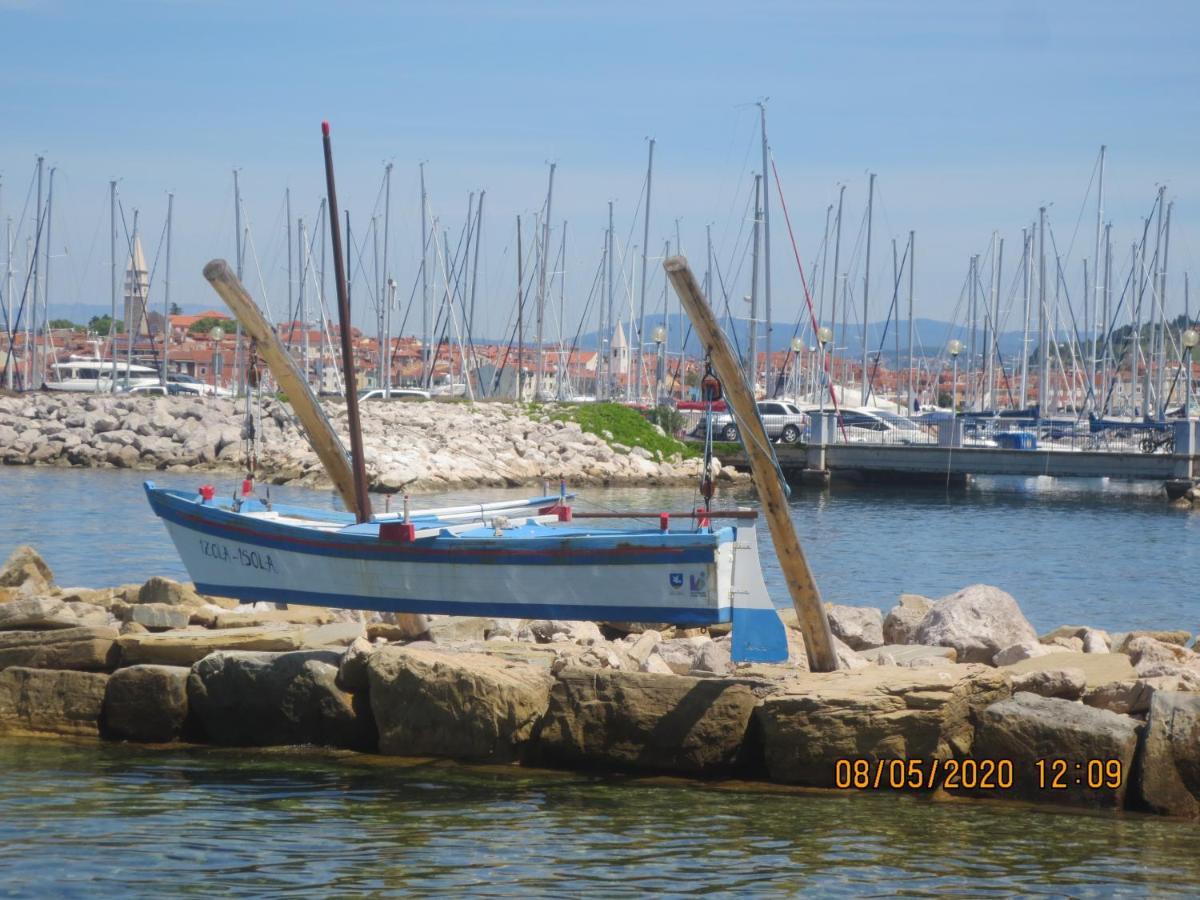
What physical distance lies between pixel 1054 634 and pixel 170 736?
9.59m

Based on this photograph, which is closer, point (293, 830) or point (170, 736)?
point (293, 830)

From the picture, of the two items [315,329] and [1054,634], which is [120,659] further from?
[315,329]

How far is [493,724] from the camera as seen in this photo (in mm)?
11648

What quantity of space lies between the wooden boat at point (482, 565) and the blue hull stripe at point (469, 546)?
0.01m

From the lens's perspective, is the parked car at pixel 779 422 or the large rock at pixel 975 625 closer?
the large rock at pixel 975 625

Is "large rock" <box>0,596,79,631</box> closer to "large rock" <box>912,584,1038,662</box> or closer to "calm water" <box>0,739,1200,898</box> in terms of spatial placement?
"calm water" <box>0,739,1200,898</box>

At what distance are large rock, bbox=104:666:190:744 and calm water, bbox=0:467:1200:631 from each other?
6.91 meters

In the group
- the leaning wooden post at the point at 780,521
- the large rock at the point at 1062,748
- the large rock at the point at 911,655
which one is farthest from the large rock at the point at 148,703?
the large rock at the point at 1062,748

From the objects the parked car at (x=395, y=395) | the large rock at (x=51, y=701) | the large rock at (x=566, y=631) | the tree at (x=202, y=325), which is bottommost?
the large rock at (x=51, y=701)

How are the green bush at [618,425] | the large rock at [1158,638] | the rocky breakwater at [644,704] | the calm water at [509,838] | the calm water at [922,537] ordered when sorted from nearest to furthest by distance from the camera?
the calm water at [509,838] < the rocky breakwater at [644,704] < the large rock at [1158,638] < the calm water at [922,537] < the green bush at [618,425]

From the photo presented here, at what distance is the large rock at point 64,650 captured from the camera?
1284 cm

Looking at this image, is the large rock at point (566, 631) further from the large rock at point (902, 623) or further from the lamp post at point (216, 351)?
the lamp post at point (216, 351)

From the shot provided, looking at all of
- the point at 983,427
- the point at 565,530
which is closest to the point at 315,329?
the point at 983,427

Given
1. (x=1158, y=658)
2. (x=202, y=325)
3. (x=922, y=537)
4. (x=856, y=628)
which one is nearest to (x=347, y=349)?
(x=856, y=628)
